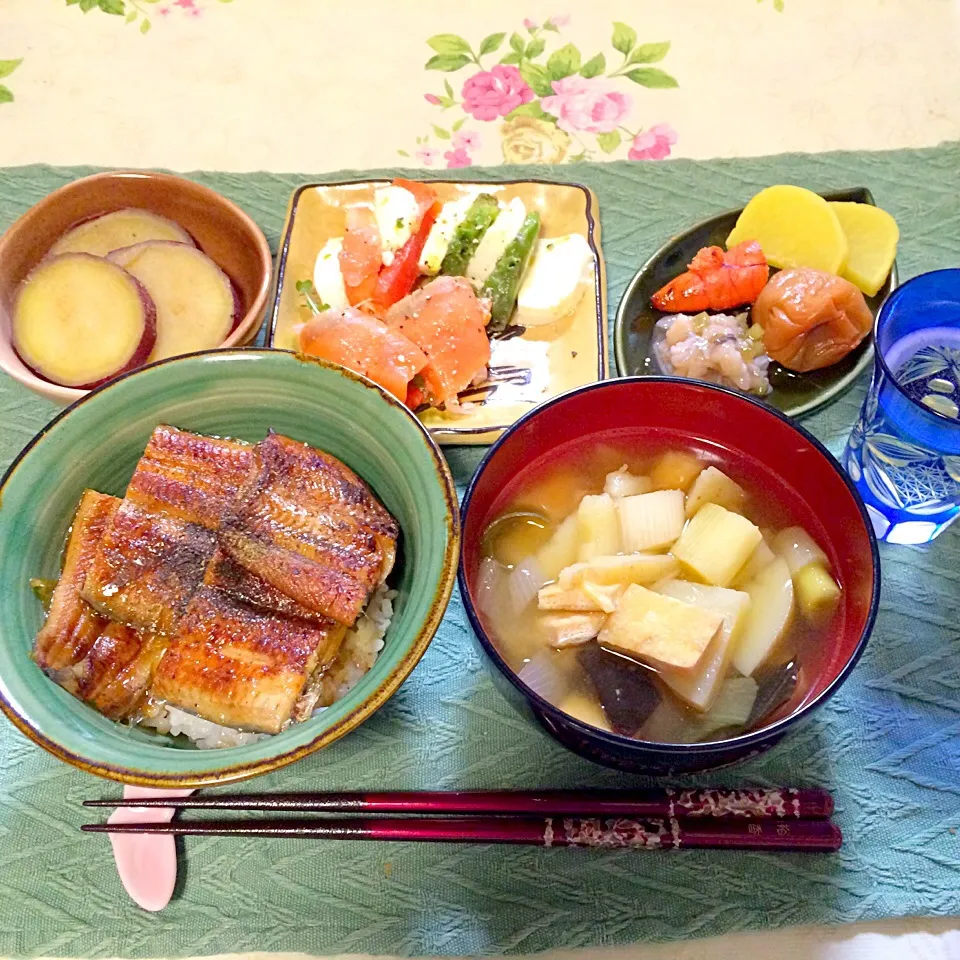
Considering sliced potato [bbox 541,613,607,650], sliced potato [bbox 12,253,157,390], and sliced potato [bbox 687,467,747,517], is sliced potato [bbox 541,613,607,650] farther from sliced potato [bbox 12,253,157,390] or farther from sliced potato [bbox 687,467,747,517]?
sliced potato [bbox 12,253,157,390]

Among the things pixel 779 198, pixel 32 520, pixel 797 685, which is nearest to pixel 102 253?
pixel 32 520

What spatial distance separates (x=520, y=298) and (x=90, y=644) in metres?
1.06

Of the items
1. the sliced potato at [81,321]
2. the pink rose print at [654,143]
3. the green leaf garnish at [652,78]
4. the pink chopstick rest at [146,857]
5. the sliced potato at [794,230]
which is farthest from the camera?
the green leaf garnish at [652,78]

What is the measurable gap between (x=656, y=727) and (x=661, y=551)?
247 millimetres

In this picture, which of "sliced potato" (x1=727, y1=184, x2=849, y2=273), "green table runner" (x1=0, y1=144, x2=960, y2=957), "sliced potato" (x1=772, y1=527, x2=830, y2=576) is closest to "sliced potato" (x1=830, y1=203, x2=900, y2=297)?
"sliced potato" (x1=727, y1=184, x2=849, y2=273)

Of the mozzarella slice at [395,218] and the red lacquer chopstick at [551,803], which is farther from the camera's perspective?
the mozzarella slice at [395,218]

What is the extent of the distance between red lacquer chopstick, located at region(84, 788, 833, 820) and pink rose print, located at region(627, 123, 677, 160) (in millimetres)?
1484

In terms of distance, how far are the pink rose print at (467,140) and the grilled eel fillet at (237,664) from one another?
1.40m

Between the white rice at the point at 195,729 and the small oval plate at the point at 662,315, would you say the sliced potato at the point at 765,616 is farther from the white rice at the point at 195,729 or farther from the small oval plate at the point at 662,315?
the white rice at the point at 195,729

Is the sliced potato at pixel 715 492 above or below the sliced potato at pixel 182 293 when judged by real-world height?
below

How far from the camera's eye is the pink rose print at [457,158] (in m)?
1.96

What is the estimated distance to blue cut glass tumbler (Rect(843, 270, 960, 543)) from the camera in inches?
47.9

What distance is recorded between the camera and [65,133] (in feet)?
6.78

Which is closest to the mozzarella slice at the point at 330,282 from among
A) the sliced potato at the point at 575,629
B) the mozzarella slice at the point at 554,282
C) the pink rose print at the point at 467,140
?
the mozzarella slice at the point at 554,282
